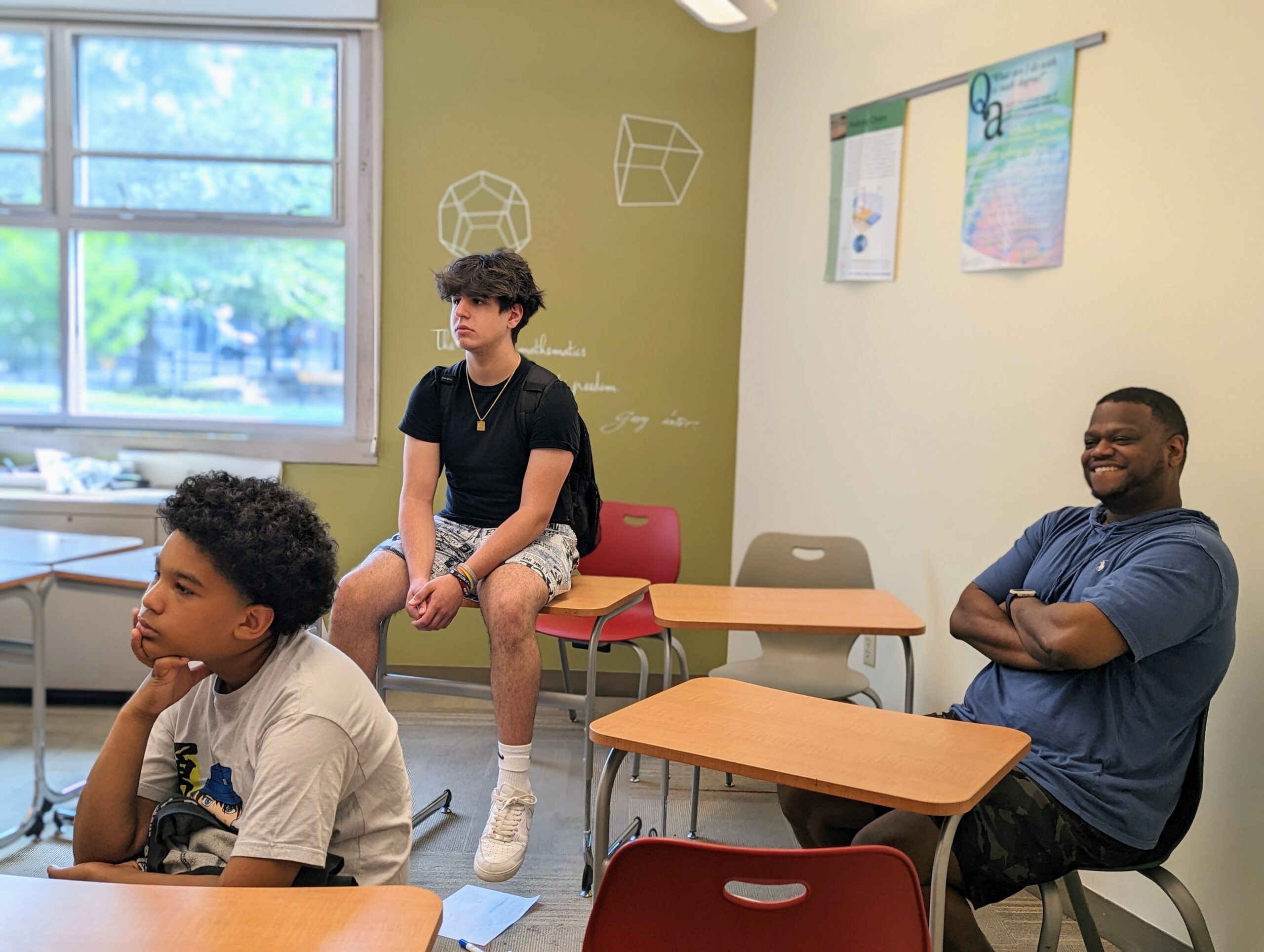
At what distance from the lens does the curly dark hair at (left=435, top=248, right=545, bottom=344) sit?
252cm

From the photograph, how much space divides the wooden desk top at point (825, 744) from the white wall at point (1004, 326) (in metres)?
0.89

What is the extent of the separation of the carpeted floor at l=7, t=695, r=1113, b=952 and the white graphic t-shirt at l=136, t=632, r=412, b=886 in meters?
1.07

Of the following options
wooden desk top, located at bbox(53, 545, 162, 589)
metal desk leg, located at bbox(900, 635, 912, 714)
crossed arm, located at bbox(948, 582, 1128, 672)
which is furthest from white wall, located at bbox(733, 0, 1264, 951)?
wooden desk top, located at bbox(53, 545, 162, 589)

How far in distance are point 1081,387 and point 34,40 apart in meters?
4.12

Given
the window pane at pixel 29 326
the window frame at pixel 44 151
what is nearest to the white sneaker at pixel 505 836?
the window pane at pixel 29 326

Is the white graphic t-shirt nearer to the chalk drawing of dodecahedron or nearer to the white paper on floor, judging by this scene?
the white paper on floor

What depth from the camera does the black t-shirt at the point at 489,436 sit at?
2.57 m

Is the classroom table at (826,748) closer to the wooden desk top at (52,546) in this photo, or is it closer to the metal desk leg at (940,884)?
the metal desk leg at (940,884)

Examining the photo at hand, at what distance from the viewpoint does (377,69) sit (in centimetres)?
390

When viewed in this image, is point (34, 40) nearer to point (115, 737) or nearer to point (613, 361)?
point (613, 361)

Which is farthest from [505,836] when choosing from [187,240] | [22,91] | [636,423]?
[22,91]

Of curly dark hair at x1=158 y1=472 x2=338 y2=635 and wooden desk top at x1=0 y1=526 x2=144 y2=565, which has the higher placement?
curly dark hair at x1=158 y1=472 x2=338 y2=635

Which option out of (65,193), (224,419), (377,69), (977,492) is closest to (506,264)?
(977,492)

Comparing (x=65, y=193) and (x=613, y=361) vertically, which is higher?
(x=65, y=193)
